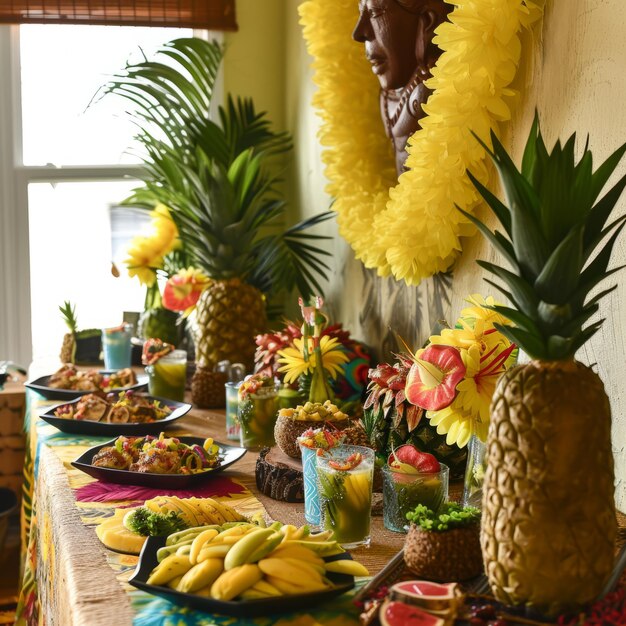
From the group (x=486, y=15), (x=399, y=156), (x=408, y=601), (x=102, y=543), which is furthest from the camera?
(x=399, y=156)

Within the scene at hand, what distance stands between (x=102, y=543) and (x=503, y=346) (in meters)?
0.60

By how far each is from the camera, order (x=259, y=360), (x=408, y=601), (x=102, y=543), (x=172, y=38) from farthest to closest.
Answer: (x=172, y=38), (x=259, y=360), (x=102, y=543), (x=408, y=601)

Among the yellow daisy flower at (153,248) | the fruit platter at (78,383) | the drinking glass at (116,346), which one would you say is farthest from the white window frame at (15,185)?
the fruit platter at (78,383)

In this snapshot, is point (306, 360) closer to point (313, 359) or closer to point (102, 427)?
point (313, 359)

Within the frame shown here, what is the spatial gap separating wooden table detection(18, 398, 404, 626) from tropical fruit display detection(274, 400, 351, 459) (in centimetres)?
9

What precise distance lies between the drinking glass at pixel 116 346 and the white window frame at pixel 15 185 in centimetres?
55

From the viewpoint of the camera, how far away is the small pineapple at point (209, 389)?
2.14m

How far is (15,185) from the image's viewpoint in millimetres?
2857

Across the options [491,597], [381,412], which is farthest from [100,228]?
[491,597]

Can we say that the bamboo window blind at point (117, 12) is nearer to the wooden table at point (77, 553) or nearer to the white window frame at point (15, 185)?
the white window frame at point (15, 185)

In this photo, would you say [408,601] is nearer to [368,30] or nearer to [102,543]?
[102,543]

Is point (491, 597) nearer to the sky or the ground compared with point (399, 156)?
nearer to the ground

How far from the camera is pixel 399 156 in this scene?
1.82 m

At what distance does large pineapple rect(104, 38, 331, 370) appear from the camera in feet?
7.23
